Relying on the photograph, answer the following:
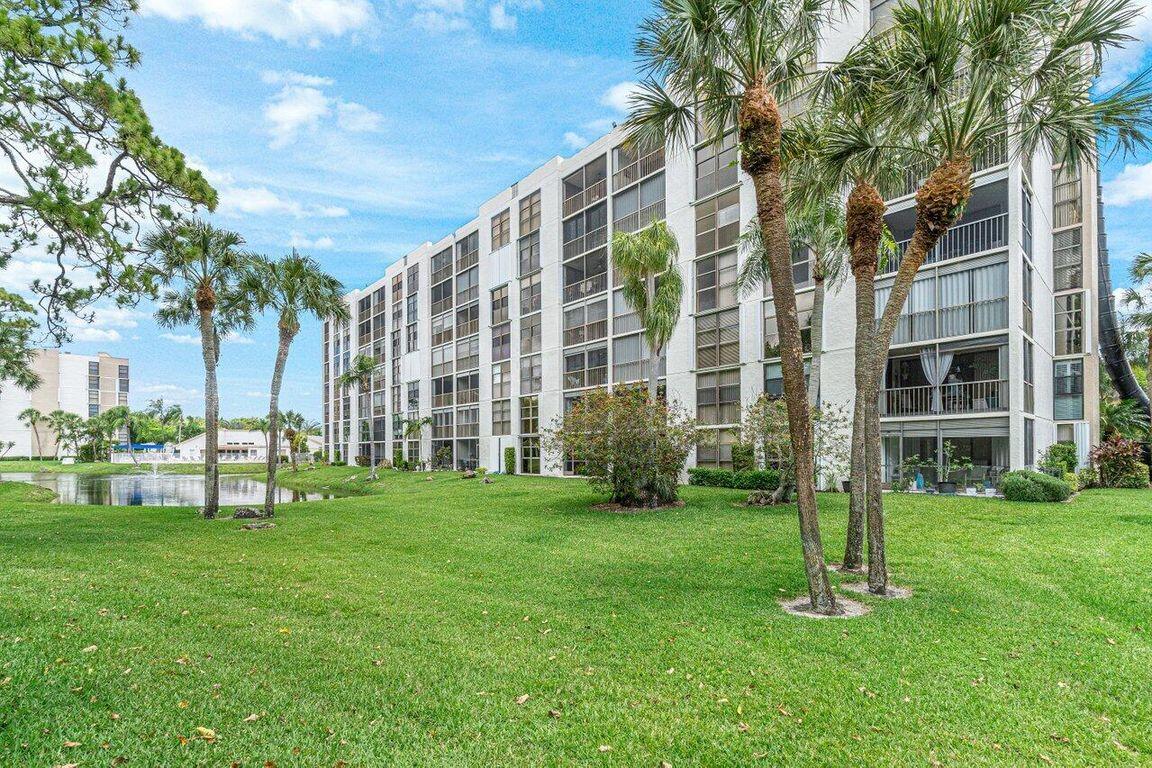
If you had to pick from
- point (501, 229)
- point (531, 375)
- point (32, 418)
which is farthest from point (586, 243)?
point (32, 418)

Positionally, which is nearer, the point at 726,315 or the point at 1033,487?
the point at 1033,487

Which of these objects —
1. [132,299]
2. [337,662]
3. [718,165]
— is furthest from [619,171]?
[337,662]

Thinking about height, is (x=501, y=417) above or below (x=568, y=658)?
above

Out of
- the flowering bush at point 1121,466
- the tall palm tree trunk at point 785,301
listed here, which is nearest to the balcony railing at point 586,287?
the flowering bush at point 1121,466

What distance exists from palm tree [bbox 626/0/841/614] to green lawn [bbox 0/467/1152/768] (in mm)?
2034

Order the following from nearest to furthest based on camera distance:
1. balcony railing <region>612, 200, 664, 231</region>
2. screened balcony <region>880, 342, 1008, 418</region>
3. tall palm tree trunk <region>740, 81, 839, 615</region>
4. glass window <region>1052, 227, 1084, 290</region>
A: tall palm tree trunk <region>740, 81, 839, 615</region>, screened balcony <region>880, 342, 1008, 418</region>, glass window <region>1052, 227, 1084, 290</region>, balcony railing <region>612, 200, 664, 231</region>

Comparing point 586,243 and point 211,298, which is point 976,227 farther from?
point 211,298

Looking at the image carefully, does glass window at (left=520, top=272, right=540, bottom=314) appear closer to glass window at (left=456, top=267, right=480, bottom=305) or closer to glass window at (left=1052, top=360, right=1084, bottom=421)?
glass window at (left=456, top=267, right=480, bottom=305)

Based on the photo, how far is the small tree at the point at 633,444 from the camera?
1856cm

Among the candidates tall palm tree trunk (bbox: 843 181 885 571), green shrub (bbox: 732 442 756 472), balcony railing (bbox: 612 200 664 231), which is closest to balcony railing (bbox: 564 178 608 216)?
balcony railing (bbox: 612 200 664 231)

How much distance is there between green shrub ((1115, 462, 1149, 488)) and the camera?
72.6 feet

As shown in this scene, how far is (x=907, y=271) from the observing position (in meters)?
8.38

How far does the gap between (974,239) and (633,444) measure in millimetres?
14257

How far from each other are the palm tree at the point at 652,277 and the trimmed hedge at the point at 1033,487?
11.4 meters
